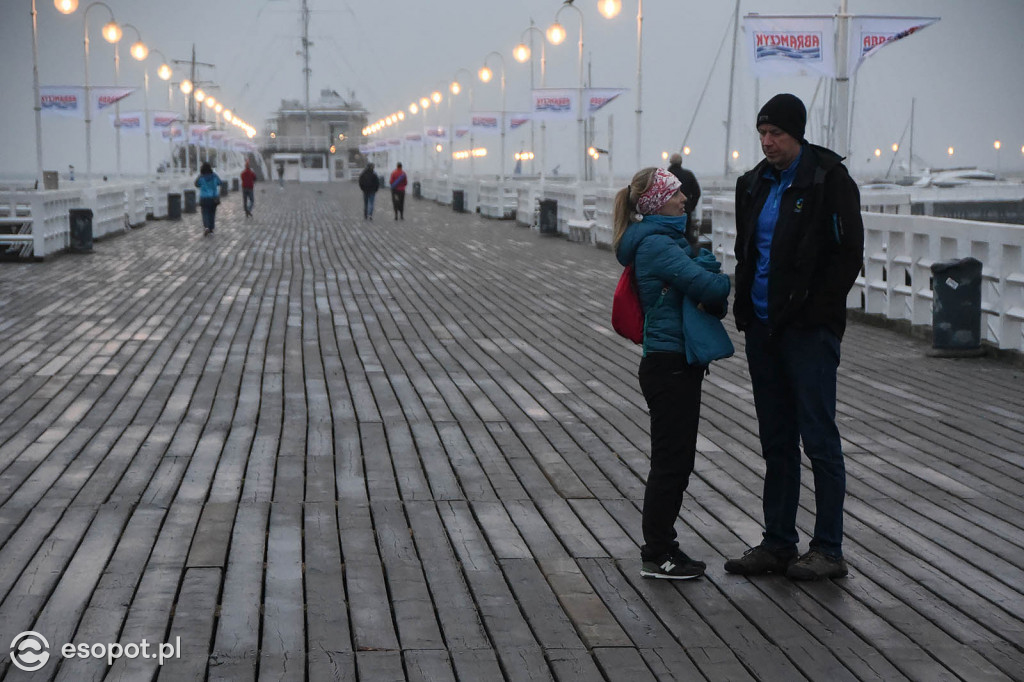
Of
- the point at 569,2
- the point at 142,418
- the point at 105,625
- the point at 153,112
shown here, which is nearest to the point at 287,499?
the point at 105,625

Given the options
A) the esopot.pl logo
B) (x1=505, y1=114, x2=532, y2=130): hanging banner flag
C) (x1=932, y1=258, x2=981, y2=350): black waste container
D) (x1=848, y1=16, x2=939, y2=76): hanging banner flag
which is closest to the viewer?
the esopot.pl logo

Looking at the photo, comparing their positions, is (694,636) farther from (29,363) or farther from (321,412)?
(29,363)

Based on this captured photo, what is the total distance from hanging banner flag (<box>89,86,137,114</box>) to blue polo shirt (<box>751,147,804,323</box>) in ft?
104

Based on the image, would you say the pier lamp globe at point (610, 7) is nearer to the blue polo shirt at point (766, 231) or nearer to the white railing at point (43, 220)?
the white railing at point (43, 220)

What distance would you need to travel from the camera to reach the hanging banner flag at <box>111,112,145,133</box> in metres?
50.0

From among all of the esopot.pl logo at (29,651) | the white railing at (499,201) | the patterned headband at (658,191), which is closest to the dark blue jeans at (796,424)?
the patterned headband at (658,191)

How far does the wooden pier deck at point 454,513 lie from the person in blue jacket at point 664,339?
0.19 meters

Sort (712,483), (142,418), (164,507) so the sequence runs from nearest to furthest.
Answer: (164,507), (712,483), (142,418)

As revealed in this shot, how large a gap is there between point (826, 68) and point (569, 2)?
16.5 meters

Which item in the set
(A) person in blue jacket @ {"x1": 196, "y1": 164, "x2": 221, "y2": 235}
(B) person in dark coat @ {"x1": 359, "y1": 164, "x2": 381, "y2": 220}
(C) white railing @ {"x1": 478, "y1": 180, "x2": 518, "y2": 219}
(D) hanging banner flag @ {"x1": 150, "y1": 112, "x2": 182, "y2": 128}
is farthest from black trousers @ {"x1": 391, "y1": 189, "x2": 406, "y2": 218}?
(D) hanging banner flag @ {"x1": 150, "y1": 112, "x2": 182, "y2": 128}

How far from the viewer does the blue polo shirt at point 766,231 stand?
4.88 meters

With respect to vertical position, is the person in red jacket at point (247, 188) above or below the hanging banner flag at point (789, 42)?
below

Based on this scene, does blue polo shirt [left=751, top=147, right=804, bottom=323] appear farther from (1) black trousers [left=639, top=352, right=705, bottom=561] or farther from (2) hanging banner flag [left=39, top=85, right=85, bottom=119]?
(2) hanging banner flag [left=39, top=85, right=85, bottom=119]

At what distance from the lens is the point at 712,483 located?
6.42 metres
